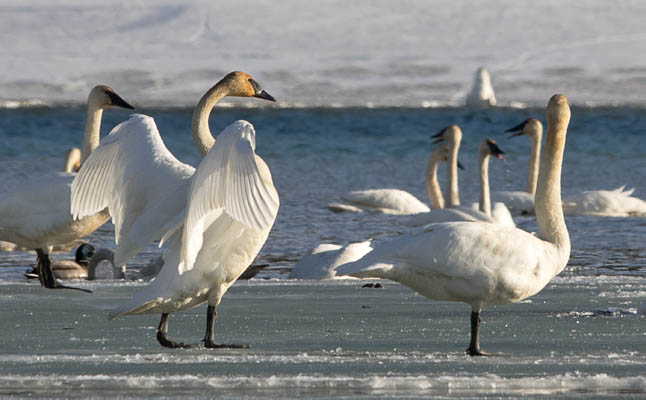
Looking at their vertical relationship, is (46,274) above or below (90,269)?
below

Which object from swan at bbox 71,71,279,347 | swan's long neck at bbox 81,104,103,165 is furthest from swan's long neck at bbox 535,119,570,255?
swan's long neck at bbox 81,104,103,165

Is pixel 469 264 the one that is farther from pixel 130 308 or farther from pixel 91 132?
pixel 91 132

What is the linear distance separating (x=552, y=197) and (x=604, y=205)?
9.42m

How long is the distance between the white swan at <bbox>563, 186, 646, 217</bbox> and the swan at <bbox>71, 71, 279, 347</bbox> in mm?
9345

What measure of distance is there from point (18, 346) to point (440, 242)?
1939mm

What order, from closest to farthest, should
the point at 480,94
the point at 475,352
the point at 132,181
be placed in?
1. the point at 475,352
2. the point at 132,181
3. the point at 480,94

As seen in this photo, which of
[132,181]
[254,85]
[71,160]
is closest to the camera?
[132,181]

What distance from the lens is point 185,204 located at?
5715mm

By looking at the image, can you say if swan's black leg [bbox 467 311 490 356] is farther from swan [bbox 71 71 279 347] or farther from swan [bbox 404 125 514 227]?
swan [bbox 404 125 514 227]

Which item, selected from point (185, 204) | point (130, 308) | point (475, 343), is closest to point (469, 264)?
point (475, 343)

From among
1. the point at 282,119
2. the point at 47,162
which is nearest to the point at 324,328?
the point at 47,162

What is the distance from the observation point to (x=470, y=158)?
25.7m

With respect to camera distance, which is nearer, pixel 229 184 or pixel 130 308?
pixel 229 184

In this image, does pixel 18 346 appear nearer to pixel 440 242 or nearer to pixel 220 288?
pixel 220 288
